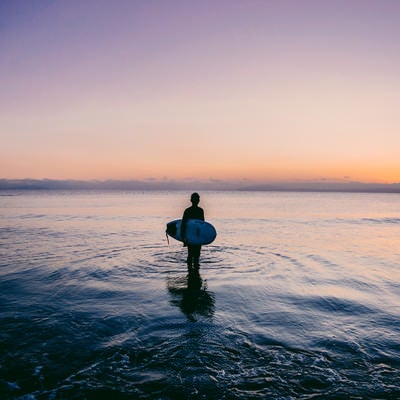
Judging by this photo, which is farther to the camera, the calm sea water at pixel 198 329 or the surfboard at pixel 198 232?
the surfboard at pixel 198 232

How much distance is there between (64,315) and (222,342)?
3.98 meters

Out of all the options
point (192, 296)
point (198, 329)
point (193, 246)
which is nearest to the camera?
point (198, 329)

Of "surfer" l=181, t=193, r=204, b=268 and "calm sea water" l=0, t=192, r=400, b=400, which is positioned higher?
"surfer" l=181, t=193, r=204, b=268

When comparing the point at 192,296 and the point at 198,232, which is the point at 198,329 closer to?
the point at 192,296

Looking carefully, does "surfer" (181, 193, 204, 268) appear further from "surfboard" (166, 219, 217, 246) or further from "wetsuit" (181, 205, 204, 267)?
"surfboard" (166, 219, 217, 246)

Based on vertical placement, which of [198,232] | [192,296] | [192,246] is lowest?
[192,296]

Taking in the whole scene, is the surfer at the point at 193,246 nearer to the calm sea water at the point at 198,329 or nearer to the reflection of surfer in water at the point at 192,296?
the reflection of surfer in water at the point at 192,296

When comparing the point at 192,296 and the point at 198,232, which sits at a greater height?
the point at 198,232

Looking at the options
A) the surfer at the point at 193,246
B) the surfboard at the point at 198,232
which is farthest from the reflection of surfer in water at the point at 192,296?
the surfboard at the point at 198,232

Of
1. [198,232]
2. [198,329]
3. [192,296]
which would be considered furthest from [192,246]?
[198,329]

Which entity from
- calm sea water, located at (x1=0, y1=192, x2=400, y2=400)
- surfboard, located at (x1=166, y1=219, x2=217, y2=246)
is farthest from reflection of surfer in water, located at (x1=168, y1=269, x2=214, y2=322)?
surfboard, located at (x1=166, y1=219, x2=217, y2=246)

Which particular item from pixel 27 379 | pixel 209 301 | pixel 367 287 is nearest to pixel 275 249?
pixel 367 287

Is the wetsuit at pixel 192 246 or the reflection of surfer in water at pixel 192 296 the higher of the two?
the wetsuit at pixel 192 246

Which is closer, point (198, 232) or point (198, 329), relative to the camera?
point (198, 329)
